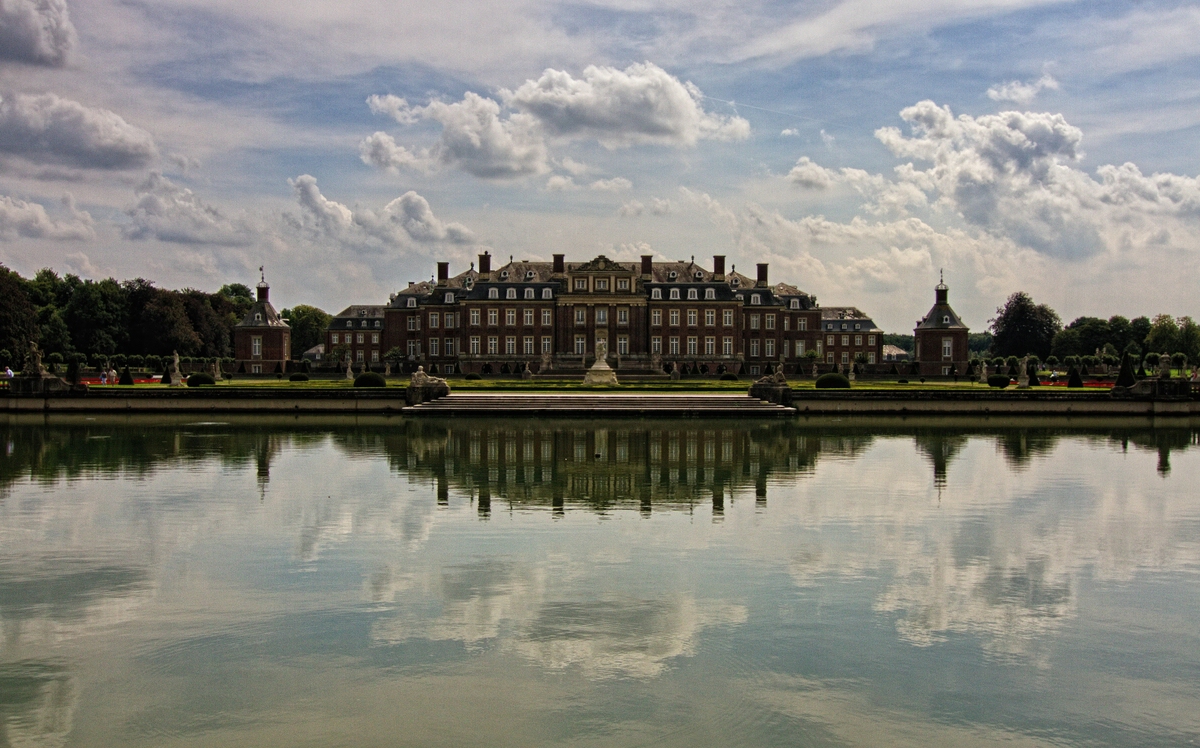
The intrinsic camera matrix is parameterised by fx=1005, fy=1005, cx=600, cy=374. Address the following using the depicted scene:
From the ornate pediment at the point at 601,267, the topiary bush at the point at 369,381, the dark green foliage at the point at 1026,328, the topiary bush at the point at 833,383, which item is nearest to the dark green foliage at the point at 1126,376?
the topiary bush at the point at 833,383

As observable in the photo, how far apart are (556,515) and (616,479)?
4020mm

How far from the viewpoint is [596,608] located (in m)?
9.56

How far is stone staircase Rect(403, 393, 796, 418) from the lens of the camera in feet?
114

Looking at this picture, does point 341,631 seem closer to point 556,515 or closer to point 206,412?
point 556,515

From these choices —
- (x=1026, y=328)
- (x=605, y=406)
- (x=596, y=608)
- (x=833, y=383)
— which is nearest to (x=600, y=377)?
(x=833, y=383)

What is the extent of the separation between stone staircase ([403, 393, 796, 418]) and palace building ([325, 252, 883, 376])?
90.9ft

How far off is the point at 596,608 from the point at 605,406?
26.3 metres

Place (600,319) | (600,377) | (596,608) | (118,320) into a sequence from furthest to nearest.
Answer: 1. (118,320)
2. (600,319)
3. (600,377)
4. (596,608)

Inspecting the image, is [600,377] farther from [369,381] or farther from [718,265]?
[718,265]

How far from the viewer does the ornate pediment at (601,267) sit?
69125 mm

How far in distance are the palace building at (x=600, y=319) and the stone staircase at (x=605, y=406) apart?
27719mm

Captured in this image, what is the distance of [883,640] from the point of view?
870cm

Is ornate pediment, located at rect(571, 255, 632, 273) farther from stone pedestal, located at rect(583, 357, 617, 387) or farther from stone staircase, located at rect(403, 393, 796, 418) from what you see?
stone staircase, located at rect(403, 393, 796, 418)

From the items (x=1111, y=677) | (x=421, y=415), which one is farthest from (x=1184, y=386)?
(x=1111, y=677)
